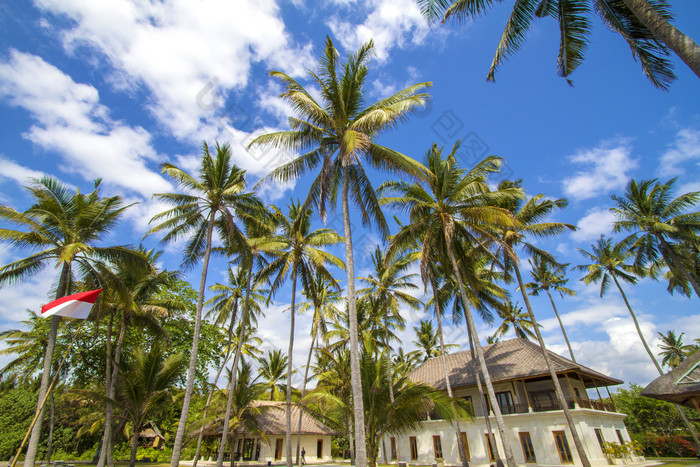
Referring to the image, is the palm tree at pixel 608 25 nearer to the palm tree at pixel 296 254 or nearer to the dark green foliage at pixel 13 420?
the palm tree at pixel 296 254

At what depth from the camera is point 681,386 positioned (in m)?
4.95

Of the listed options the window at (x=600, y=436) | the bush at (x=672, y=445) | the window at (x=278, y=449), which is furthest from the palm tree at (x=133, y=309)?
the bush at (x=672, y=445)

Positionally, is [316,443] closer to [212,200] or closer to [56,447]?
[56,447]

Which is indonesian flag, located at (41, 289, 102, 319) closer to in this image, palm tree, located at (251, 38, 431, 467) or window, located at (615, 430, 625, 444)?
palm tree, located at (251, 38, 431, 467)

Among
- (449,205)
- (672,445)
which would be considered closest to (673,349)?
(672,445)

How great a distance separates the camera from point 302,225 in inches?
806

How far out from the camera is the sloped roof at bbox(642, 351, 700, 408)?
4770mm

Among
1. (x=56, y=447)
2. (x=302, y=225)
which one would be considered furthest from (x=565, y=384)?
(x=56, y=447)

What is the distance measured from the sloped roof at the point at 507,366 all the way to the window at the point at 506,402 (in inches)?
67.0

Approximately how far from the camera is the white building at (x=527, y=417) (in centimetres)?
1908

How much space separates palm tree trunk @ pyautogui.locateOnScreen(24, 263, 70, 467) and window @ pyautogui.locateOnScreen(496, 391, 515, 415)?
22994mm

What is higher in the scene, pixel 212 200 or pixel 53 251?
pixel 212 200

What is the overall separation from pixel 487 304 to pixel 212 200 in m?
18.0

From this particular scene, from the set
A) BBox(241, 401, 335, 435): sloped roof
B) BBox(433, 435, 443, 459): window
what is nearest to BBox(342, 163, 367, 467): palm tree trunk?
BBox(433, 435, 443, 459): window
